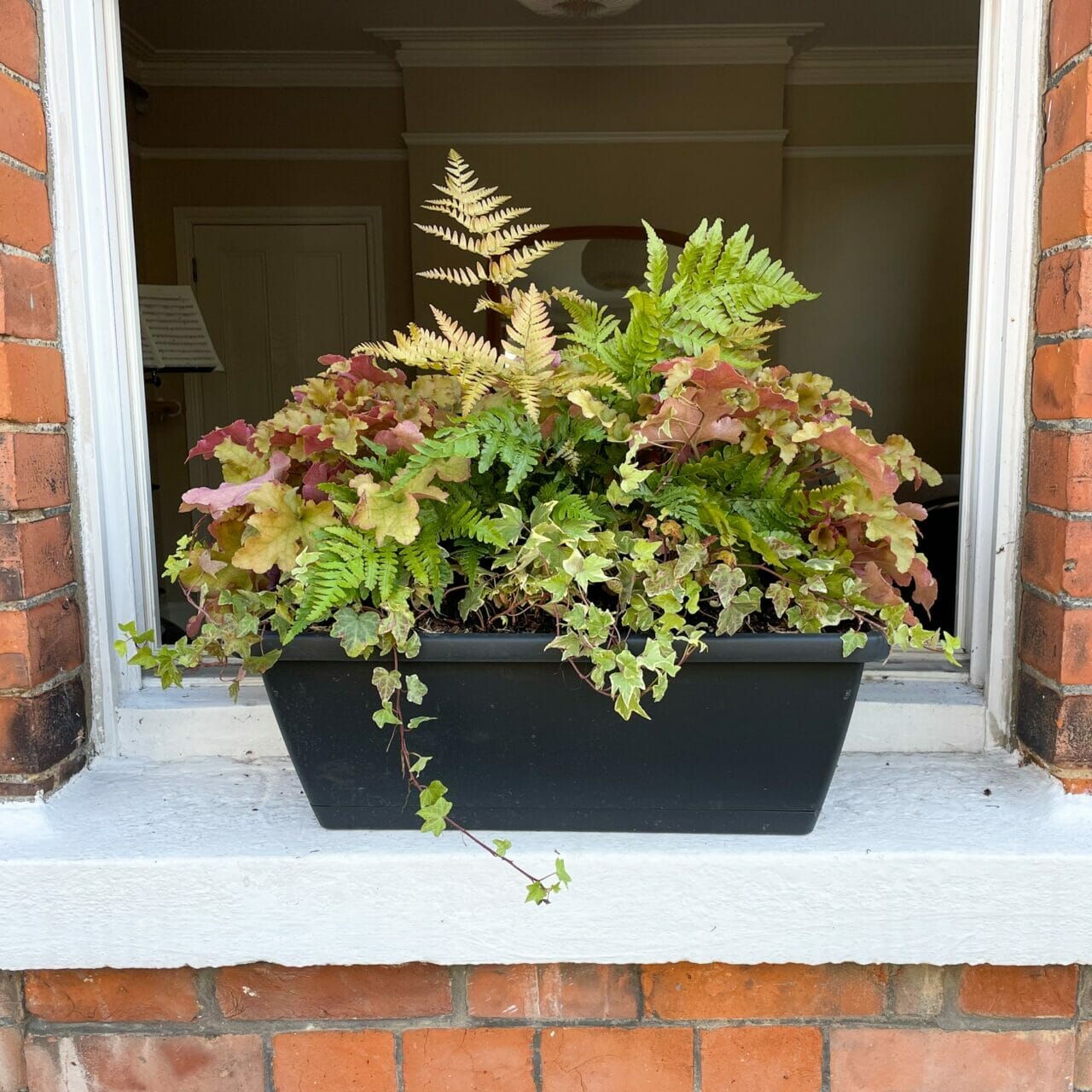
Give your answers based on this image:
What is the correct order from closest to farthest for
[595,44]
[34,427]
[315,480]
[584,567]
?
1. [584,567]
2. [315,480]
3. [34,427]
4. [595,44]

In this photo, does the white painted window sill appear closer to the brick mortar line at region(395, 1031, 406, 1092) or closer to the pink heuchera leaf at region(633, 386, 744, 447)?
the brick mortar line at region(395, 1031, 406, 1092)

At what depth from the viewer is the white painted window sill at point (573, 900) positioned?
0.87 metres

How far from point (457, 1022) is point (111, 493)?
0.68 m

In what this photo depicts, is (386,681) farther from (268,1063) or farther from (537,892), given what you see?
(268,1063)

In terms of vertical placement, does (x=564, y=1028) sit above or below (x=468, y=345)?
below

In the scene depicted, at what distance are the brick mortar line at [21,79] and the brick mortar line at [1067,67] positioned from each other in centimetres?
103

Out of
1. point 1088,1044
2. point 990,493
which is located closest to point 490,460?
point 990,493

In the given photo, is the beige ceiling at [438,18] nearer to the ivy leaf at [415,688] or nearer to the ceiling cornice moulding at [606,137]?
the ceiling cornice moulding at [606,137]

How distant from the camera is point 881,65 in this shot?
5.75 metres

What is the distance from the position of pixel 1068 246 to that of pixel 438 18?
5.08 meters

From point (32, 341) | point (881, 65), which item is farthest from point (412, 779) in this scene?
point (881, 65)

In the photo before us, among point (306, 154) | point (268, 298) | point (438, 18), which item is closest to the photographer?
point (438, 18)

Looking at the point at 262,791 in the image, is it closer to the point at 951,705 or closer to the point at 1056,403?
the point at 951,705

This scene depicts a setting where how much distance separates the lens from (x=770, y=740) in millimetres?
846
